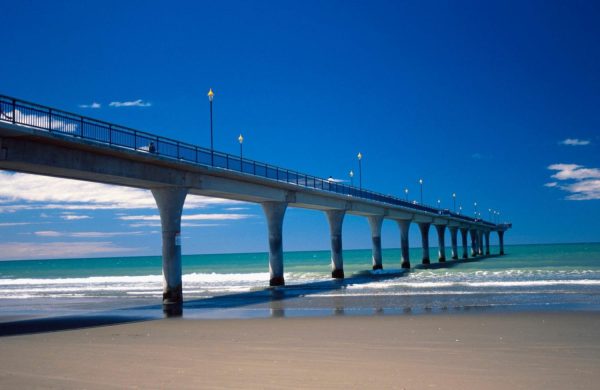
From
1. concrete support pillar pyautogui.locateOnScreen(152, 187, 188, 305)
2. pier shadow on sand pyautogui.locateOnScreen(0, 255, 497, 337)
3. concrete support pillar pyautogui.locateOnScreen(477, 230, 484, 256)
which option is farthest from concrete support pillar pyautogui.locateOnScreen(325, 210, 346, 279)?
concrete support pillar pyautogui.locateOnScreen(477, 230, 484, 256)

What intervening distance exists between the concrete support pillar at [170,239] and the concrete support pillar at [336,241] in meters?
23.4

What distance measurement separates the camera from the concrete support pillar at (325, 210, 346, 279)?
51.4m

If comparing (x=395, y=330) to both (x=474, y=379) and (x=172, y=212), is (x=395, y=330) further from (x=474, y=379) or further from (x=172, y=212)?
(x=172, y=212)

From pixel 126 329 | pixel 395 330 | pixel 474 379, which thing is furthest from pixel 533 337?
pixel 126 329

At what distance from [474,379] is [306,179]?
35.9 meters

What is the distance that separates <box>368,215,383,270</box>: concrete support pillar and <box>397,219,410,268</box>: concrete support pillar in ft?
25.1

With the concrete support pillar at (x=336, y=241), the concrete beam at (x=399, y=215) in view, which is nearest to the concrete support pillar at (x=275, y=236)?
the concrete support pillar at (x=336, y=241)

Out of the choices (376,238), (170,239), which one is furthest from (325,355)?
(376,238)

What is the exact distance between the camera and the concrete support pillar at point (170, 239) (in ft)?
96.2

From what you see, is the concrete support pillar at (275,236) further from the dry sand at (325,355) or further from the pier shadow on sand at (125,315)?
the dry sand at (325,355)

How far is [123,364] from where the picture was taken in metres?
11.4

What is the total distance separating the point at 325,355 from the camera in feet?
39.2

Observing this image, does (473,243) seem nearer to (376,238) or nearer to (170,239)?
(376,238)

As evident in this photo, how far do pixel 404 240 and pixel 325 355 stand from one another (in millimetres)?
64099
